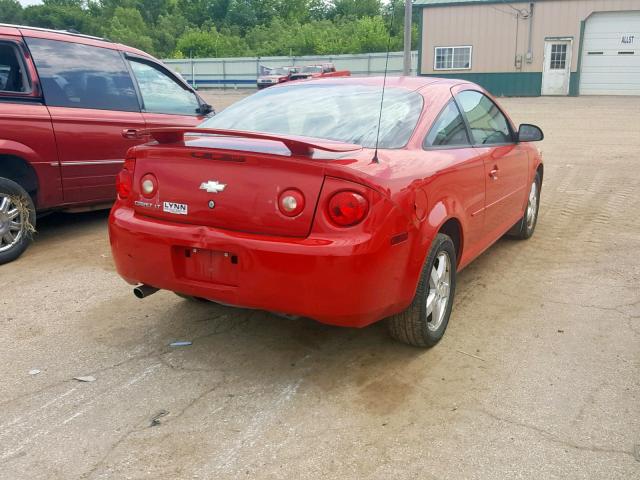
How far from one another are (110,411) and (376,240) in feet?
5.09

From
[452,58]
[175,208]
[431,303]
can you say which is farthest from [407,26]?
[452,58]

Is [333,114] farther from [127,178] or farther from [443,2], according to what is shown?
[443,2]

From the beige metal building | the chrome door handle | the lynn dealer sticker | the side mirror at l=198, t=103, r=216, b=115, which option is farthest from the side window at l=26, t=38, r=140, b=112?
the beige metal building

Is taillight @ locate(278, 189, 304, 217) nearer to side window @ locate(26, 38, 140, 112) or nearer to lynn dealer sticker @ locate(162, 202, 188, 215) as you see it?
lynn dealer sticker @ locate(162, 202, 188, 215)

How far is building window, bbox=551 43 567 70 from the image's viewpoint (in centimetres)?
2833

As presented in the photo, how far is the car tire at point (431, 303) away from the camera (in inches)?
133

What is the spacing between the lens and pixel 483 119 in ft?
15.3

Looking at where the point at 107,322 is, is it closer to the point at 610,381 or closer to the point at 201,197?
the point at 201,197

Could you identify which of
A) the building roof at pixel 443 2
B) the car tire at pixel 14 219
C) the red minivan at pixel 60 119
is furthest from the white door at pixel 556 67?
the car tire at pixel 14 219

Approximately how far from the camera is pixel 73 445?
107 inches

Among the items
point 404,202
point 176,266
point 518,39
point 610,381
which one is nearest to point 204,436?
point 176,266

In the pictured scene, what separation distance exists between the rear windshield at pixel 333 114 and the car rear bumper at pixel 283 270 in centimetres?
79

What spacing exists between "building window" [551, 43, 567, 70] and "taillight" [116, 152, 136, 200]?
1138 inches

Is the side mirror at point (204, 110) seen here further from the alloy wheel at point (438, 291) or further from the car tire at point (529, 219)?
the alloy wheel at point (438, 291)
